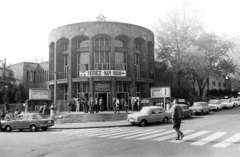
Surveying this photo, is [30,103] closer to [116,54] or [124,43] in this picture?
[116,54]

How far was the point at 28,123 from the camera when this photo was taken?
1941 centimetres

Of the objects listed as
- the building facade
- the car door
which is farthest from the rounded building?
the car door

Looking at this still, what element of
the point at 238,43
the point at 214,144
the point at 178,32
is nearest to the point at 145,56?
the point at 178,32

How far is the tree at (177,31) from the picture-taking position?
1531 inches

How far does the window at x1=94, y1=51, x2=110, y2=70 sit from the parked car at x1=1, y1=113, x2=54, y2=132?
1578cm

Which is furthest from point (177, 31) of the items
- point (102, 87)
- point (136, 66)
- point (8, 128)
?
point (8, 128)

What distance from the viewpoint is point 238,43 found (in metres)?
49.2

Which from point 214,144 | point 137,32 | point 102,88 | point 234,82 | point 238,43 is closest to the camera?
point 214,144

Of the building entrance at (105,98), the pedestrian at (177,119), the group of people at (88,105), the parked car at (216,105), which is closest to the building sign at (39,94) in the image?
the group of people at (88,105)

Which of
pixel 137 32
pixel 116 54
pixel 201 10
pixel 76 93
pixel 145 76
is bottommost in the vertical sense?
pixel 76 93

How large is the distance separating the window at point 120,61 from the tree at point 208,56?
29.5 ft

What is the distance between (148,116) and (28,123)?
933cm

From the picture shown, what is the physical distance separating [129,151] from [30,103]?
2441 cm

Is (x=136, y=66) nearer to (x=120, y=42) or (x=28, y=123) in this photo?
(x=120, y=42)
